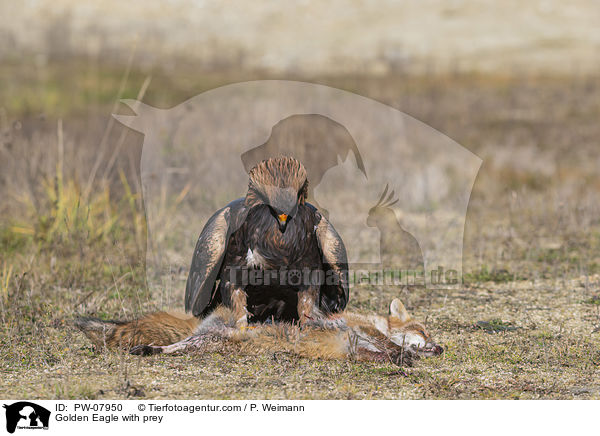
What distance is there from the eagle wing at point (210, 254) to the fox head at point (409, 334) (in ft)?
4.24

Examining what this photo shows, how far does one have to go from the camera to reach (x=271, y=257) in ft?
14.0

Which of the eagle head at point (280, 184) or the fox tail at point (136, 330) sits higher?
the eagle head at point (280, 184)

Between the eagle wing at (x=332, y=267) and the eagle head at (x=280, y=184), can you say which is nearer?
the eagle head at (x=280, y=184)

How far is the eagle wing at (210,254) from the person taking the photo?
4.46 metres

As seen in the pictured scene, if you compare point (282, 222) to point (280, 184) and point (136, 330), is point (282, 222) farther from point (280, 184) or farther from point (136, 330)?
point (136, 330)

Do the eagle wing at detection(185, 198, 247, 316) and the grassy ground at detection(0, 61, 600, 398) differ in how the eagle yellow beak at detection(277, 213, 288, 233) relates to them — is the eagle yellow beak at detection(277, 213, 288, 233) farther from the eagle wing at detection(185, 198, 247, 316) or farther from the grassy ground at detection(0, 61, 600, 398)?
the grassy ground at detection(0, 61, 600, 398)

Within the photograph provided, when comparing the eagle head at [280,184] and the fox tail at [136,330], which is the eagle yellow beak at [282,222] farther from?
the fox tail at [136,330]

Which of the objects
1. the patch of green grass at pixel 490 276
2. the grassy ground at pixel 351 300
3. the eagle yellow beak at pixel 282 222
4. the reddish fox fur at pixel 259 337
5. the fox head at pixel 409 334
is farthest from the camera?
the patch of green grass at pixel 490 276

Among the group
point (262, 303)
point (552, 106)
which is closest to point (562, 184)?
point (552, 106)

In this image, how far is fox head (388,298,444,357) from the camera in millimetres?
4484

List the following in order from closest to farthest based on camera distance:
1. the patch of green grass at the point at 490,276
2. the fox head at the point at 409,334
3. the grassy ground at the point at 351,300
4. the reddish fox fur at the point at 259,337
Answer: the grassy ground at the point at 351,300 → the reddish fox fur at the point at 259,337 → the fox head at the point at 409,334 → the patch of green grass at the point at 490,276

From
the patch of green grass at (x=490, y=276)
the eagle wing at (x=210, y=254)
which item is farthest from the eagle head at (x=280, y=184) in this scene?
the patch of green grass at (x=490, y=276)
